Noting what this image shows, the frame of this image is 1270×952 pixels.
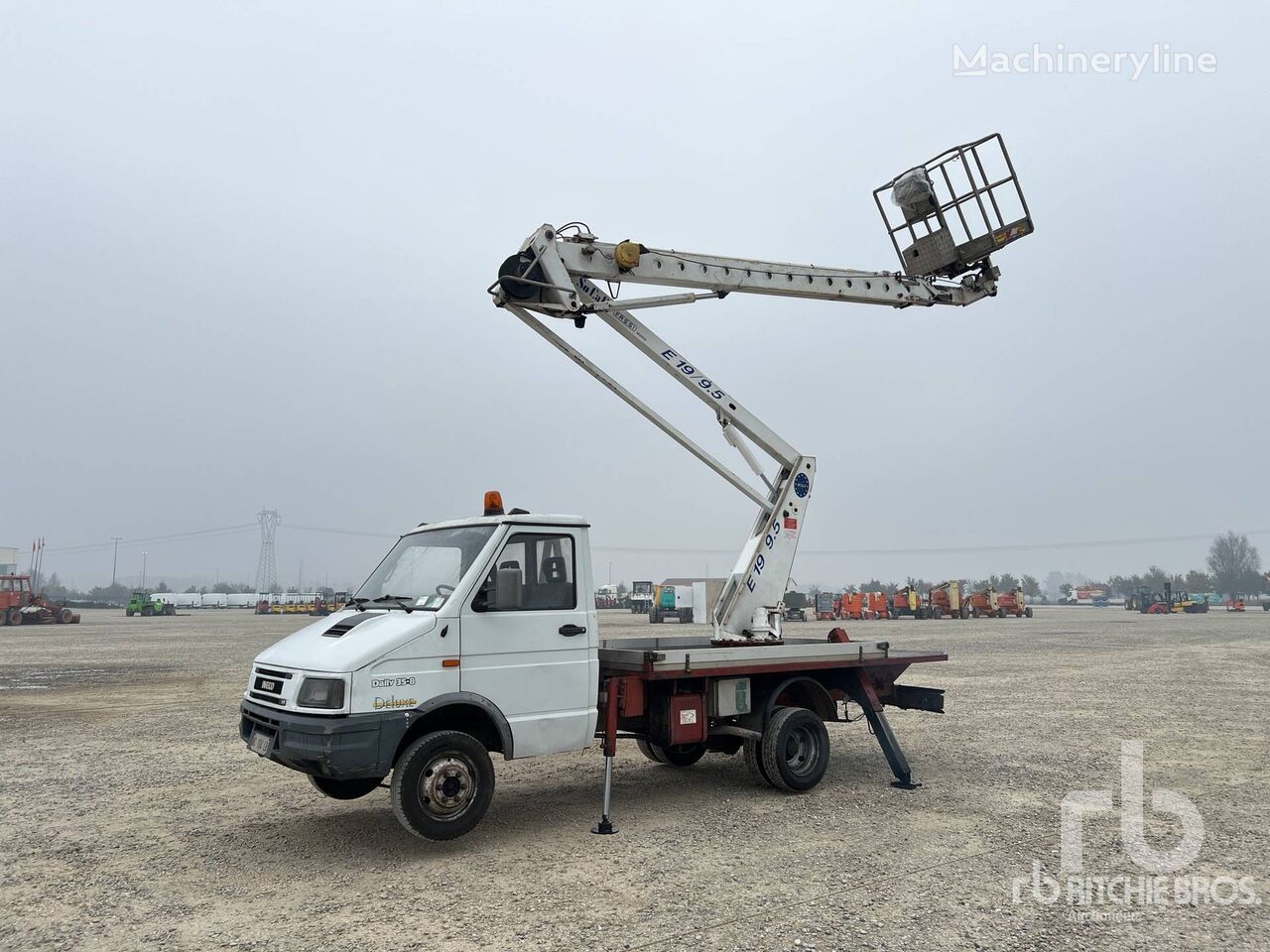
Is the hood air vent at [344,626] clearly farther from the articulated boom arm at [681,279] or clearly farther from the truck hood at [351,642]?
the articulated boom arm at [681,279]

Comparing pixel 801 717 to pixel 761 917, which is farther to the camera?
pixel 801 717

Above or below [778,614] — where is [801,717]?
below

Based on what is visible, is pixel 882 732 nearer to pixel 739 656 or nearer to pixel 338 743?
pixel 739 656

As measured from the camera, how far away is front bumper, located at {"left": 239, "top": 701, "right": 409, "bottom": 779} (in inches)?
206

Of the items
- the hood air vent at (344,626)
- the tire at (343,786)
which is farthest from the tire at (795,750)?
the hood air vent at (344,626)

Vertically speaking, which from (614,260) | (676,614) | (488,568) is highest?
(614,260)

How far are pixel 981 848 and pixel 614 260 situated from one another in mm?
6026

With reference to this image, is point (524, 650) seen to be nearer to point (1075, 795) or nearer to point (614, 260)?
point (614, 260)

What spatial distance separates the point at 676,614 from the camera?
46719 mm

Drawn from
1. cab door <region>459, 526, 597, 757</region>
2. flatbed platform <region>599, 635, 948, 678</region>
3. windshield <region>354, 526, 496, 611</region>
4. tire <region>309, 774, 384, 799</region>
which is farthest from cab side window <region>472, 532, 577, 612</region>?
tire <region>309, 774, 384, 799</region>

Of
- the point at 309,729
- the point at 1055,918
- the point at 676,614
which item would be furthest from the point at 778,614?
the point at 676,614

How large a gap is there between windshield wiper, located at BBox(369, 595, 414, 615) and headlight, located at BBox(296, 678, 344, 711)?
77 centimetres

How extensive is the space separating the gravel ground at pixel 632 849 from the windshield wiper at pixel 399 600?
1700 millimetres

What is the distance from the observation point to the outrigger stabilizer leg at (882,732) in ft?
25.2
